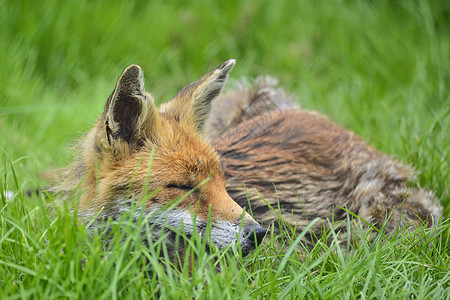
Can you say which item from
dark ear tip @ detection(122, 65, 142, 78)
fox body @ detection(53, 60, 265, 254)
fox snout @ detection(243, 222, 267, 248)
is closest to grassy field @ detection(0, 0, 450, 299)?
fox snout @ detection(243, 222, 267, 248)

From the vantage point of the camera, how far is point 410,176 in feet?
17.4

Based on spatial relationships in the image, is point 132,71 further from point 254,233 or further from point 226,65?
point 254,233

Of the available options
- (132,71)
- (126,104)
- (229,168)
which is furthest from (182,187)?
(229,168)

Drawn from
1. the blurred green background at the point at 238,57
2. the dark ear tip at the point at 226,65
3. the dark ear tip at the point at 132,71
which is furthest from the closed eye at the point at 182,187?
the blurred green background at the point at 238,57

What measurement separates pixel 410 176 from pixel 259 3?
4.53 meters

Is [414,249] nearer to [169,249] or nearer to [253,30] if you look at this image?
[169,249]

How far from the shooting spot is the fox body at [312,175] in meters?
4.65

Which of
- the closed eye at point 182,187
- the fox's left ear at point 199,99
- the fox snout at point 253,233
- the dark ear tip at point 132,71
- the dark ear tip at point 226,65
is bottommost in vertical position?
the fox snout at point 253,233

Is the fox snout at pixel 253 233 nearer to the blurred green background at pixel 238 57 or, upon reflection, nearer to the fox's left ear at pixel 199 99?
the fox's left ear at pixel 199 99

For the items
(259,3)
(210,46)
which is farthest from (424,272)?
(259,3)

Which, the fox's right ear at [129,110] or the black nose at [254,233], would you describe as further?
the fox's right ear at [129,110]

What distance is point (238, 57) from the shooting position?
845cm

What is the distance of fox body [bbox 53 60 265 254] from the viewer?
3660mm

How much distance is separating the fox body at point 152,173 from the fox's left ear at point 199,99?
0.22m
